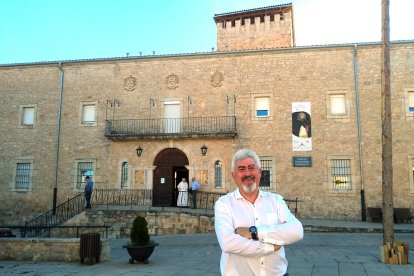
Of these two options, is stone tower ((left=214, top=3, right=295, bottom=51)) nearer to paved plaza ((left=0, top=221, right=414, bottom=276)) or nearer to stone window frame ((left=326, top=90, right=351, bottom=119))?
stone window frame ((left=326, top=90, right=351, bottom=119))

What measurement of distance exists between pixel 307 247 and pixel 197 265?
12.6 ft

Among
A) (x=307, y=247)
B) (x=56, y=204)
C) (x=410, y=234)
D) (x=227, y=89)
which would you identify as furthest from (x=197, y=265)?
(x=56, y=204)

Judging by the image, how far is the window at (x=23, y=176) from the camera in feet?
64.0

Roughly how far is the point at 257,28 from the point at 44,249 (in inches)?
985

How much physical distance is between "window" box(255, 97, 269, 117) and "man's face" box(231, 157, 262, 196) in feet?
51.0

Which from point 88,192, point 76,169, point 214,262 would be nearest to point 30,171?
point 76,169

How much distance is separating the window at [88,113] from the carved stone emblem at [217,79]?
6378 mm

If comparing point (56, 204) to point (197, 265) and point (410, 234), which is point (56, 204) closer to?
point (197, 265)

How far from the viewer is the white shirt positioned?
99.2 inches

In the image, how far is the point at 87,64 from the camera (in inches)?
793

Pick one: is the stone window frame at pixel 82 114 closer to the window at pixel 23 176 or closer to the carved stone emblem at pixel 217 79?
the window at pixel 23 176

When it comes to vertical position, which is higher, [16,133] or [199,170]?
[16,133]

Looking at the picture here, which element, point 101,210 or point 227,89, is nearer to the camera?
point 101,210

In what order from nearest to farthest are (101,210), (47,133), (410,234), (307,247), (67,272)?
(67,272)
(307,247)
(410,234)
(101,210)
(47,133)
